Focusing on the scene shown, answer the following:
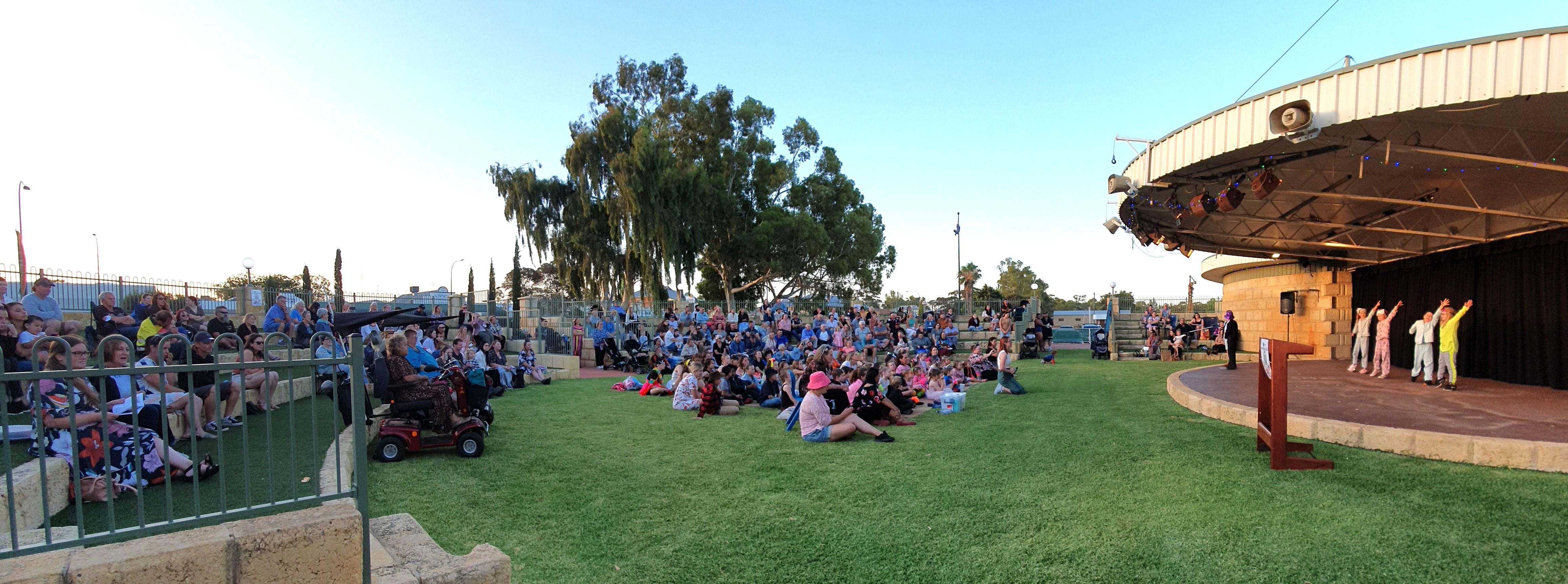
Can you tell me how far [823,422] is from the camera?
7.98 metres

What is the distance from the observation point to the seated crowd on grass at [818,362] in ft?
29.1

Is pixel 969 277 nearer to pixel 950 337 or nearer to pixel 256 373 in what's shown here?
pixel 950 337

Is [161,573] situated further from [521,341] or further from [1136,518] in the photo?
[521,341]

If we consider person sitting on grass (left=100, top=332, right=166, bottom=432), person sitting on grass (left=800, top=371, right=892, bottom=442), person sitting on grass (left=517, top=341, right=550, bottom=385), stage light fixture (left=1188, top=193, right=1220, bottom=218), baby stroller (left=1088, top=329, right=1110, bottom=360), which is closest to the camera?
person sitting on grass (left=100, top=332, right=166, bottom=432)

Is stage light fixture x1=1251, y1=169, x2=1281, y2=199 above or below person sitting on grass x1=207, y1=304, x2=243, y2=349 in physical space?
above

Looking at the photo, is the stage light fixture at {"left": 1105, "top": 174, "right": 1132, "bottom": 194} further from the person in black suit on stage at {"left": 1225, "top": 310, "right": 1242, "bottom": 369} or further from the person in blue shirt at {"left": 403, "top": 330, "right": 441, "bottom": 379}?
the person in blue shirt at {"left": 403, "top": 330, "right": 441, "bottom": 379}

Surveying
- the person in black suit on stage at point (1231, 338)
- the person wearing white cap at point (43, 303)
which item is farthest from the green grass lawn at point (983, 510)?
the person in black suit on stage at point (1231, 338)

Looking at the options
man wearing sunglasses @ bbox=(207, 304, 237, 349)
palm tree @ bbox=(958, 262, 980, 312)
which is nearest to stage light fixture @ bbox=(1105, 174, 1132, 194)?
man wearing sunglasses @ bbox=(207, 304, 237, 349)

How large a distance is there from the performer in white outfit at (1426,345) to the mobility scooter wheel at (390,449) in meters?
13.5

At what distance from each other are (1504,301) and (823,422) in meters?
11.5

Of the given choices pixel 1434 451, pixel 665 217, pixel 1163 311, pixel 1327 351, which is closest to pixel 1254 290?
A: pixel 1327 351

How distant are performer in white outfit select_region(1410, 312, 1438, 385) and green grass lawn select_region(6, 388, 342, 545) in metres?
13.5

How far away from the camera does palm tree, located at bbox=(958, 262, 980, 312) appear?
50.9m

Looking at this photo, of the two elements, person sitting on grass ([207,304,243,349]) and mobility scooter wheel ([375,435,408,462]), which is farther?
person sitting on grass ([207,304,243,349])
